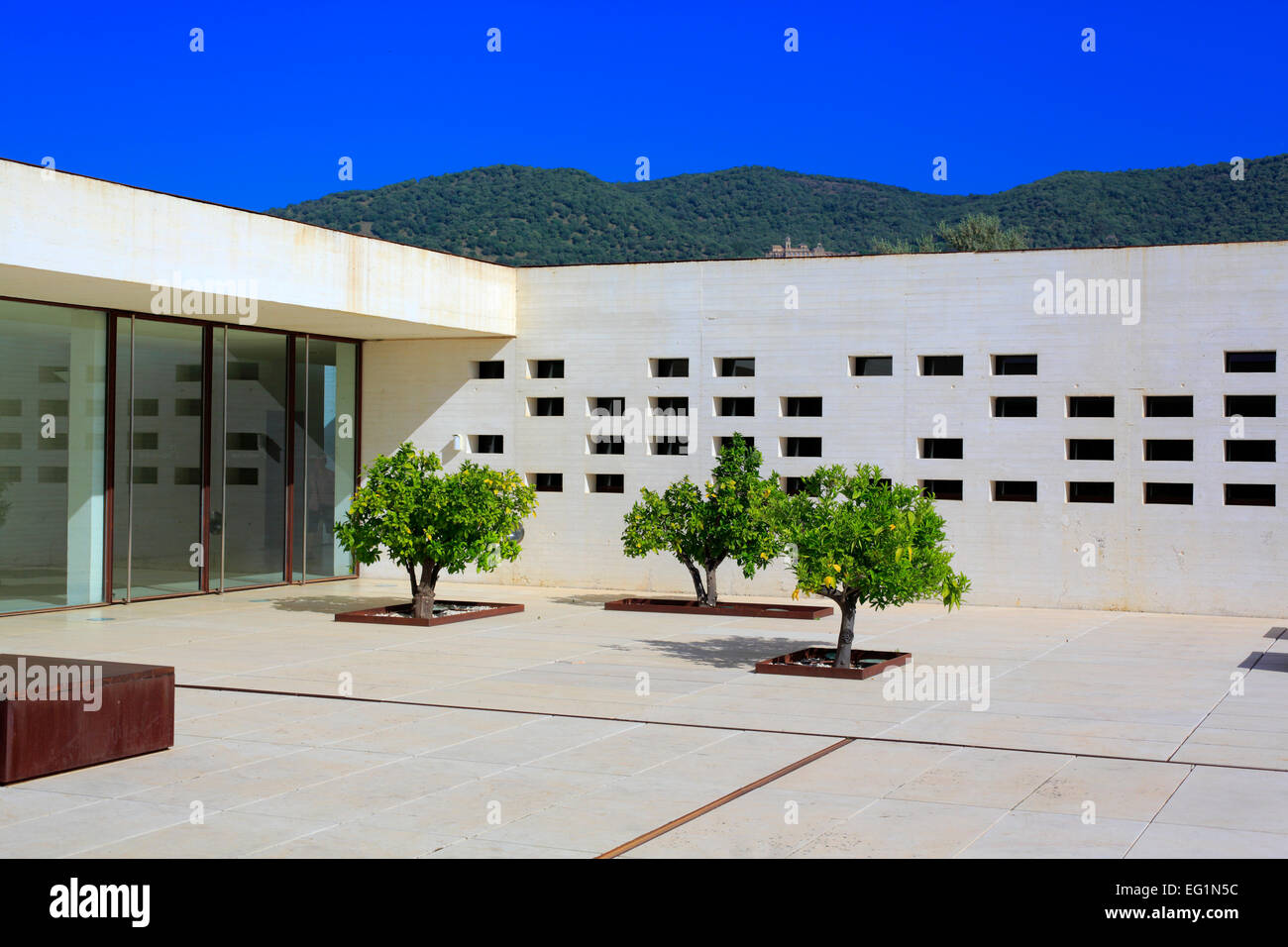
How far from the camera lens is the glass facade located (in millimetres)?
15797

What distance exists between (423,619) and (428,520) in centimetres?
120

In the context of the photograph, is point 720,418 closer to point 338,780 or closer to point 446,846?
point 338,780

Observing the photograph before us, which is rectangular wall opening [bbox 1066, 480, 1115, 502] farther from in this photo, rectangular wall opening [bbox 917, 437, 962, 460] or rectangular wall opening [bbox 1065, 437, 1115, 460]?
rectangular wall opening [bbox 917, 437, 962, 460]

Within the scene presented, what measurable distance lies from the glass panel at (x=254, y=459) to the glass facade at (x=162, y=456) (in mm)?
23

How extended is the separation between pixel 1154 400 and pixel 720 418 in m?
6.01

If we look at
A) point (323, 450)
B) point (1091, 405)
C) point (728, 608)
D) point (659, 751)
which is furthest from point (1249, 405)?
point (323, 450)

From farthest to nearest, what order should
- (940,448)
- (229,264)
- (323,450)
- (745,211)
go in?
(745,211) < (323,450) < (940,448) < (229,264)

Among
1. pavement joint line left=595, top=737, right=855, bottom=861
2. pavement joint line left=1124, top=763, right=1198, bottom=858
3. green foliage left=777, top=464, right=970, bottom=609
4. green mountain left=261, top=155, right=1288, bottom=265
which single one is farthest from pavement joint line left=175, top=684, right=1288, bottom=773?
green mountain left=261, top=155, right=1288, bottom=265

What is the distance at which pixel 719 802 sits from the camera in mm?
7297

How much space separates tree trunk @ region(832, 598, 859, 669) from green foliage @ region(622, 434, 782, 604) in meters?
4.08

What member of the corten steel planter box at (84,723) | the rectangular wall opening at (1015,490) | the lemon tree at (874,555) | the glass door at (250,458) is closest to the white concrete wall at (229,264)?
the glass door at (250,458)

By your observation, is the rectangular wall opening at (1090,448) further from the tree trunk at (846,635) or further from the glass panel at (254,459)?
the glass panel at (254,459)

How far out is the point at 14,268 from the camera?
1305 cm

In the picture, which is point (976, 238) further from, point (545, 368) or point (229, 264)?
point (229, 264)
